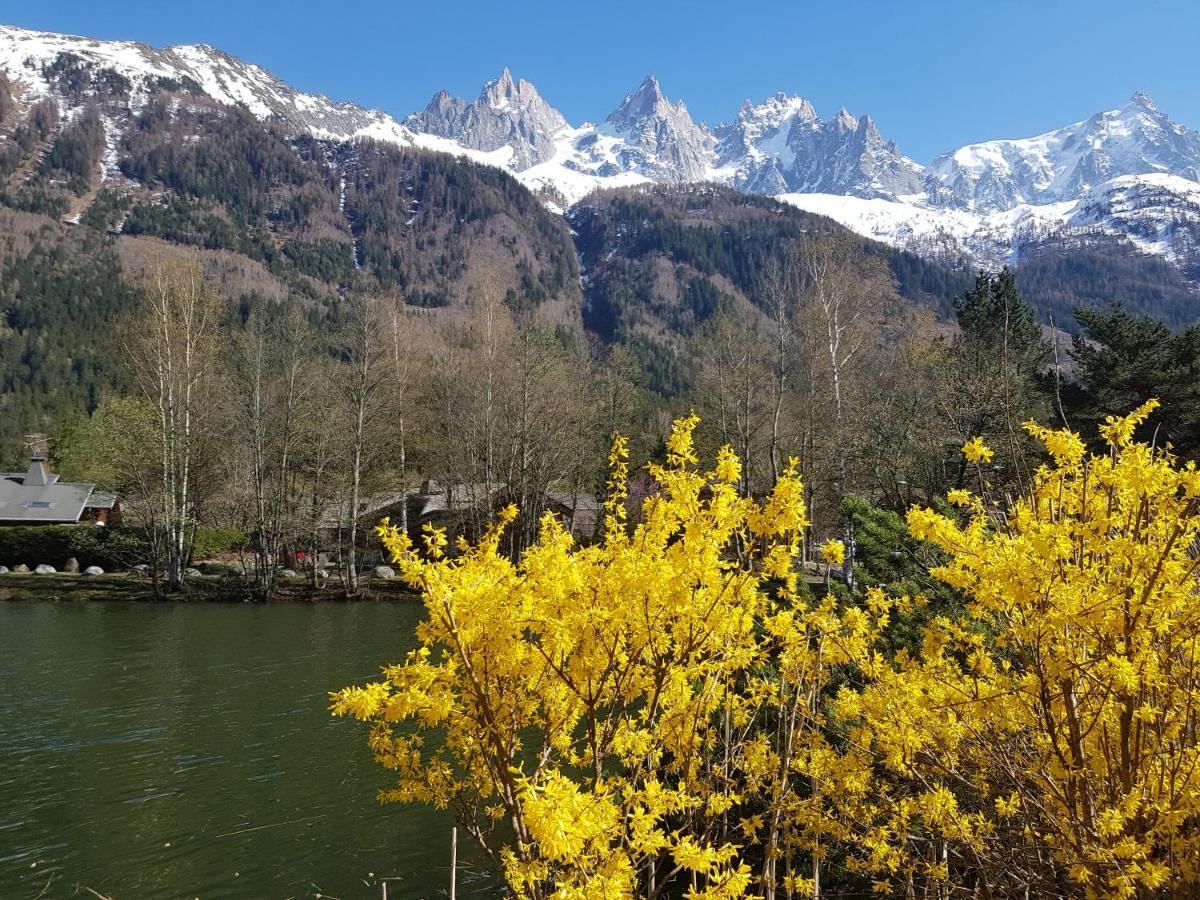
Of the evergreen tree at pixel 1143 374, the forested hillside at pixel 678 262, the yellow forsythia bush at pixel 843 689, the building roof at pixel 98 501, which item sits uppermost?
the forested hillside at pixel 678 262

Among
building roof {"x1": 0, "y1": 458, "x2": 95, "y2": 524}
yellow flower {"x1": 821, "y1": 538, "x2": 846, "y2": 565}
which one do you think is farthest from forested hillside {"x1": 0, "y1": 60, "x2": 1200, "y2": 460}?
yellow flower {"x1": 821, "y1": 538, "x2": 846, "y2": 565}

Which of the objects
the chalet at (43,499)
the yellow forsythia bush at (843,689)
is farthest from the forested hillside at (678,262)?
the yellow forsythia bush at (843,689)

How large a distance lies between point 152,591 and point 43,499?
2337 centimetres

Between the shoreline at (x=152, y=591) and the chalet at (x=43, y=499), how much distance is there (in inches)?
490

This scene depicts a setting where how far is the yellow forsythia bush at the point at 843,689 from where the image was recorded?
3.09 metres

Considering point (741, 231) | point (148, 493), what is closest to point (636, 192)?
point (741, 231)

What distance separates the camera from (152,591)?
2958 cm

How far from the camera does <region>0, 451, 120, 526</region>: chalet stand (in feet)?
144

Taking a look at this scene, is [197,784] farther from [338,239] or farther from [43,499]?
[338,239]

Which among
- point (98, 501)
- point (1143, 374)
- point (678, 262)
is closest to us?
point (1143, 374)

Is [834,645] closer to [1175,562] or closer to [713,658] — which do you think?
[713,658]

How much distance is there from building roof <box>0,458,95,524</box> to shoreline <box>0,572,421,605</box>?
496 inches

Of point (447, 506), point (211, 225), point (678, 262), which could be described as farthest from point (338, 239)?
point (447, 506)

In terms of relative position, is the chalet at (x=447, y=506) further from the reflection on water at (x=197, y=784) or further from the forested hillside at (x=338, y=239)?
the forested hillside at (x=338, y=239)
